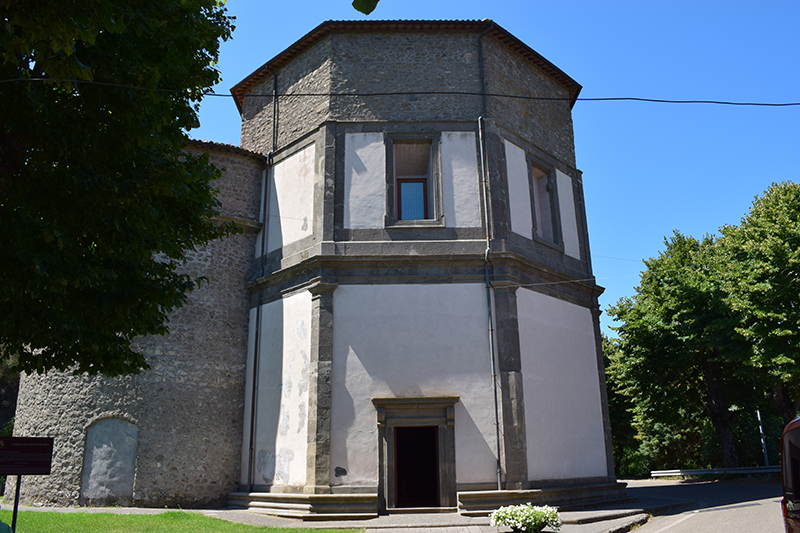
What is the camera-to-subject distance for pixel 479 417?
14.1 meters

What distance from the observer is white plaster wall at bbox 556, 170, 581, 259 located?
17766 millimetres

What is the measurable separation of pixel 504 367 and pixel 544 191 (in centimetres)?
611

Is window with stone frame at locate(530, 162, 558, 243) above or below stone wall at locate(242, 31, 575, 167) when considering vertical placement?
below

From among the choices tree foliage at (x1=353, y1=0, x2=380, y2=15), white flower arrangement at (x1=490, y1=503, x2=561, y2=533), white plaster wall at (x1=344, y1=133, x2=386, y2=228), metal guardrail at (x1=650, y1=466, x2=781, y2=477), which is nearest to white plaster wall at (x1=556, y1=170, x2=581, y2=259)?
white plaster wall at (x1=344, y1=133, x2=386, y2=228)

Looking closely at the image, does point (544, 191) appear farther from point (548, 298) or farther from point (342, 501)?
point (342, 501)

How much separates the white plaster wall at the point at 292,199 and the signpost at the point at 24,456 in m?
8.61

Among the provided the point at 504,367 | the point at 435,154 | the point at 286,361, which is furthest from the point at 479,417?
the point at 435,154

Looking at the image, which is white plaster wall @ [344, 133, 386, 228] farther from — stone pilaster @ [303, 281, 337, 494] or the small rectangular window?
stone pilaster @ [303, 281, 337, 494]

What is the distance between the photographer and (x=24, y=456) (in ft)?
27.0

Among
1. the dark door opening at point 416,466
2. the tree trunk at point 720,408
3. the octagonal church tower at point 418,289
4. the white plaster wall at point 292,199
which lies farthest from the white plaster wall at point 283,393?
the tree trunk at point 720,408

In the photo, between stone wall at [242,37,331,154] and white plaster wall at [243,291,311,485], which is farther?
stone wall at [242,37,331,154]

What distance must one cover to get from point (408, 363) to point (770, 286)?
13054 mm

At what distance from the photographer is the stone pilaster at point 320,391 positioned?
44.4ft

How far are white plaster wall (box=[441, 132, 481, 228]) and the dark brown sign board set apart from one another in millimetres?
10059
